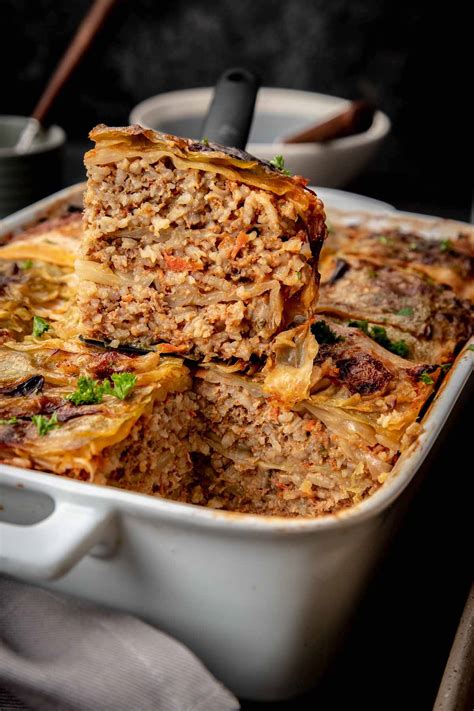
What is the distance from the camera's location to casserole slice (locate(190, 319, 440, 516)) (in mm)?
2742

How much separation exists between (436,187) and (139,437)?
197 inches

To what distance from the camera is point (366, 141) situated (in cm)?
534

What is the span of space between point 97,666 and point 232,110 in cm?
242

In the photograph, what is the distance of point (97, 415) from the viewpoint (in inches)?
99.0

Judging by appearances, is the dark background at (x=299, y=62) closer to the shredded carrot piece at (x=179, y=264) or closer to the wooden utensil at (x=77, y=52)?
the wooden utensil at (x=77, y=52)

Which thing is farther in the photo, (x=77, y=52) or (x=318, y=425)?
(x=77, y=52)

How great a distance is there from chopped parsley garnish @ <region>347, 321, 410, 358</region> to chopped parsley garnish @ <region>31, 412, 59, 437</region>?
126 centimetres

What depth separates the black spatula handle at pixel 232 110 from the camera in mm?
3711

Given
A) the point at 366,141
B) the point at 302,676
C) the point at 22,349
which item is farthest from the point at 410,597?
the point at 366,141

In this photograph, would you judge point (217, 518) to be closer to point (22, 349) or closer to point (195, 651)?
point (195, 651)

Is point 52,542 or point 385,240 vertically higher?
point 385,240

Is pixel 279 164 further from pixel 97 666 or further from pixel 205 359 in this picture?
pixel 97 666

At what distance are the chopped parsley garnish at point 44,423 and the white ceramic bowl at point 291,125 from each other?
2568 mm

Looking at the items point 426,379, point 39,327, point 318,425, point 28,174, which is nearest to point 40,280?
point 39,327
